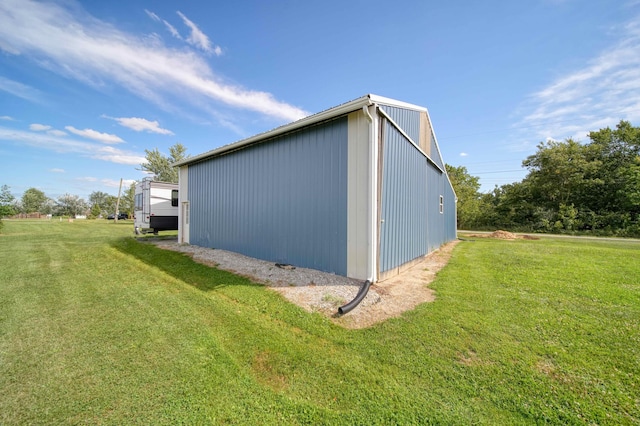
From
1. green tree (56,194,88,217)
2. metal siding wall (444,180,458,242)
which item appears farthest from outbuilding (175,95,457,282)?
green tree (56,194,88,217)

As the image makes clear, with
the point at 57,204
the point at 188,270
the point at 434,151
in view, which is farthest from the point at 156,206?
the point at 57,204

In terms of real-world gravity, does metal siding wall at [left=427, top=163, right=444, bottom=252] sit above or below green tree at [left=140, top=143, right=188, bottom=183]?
below

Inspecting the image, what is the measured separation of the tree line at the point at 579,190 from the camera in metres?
18.1

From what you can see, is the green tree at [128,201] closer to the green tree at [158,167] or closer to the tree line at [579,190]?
the green tree at [158,167]

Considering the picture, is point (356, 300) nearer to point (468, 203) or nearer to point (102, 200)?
point (468, 203)

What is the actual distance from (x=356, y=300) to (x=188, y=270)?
14.8 feet

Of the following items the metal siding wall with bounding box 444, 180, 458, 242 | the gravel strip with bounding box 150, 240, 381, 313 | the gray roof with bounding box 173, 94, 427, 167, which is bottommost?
the gravel strip with bounding box 150, 240, 381, 313

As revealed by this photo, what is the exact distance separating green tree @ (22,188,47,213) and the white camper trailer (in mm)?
78944

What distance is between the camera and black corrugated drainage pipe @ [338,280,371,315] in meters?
3.47

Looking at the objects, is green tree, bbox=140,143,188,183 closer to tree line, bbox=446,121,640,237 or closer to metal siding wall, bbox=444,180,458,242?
metal siding wall, bbox=444,180,458,242

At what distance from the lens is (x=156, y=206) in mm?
11578

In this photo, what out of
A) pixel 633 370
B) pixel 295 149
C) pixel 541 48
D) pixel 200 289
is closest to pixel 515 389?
pixel 633 370

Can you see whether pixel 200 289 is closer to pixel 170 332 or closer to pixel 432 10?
pixel 170 332

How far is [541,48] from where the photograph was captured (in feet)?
26.8
